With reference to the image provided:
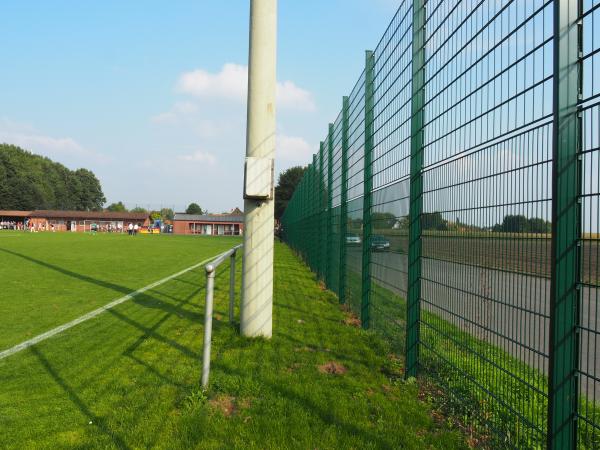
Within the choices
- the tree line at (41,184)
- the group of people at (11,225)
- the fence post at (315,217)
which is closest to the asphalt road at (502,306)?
the fence post at (315,217)

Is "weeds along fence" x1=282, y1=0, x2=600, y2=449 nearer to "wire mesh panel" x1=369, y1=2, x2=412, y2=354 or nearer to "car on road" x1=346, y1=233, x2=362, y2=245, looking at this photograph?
"wire mesh panel" x1=369, y1=2, x2=412, y2=354

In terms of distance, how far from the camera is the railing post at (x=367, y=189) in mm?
6176

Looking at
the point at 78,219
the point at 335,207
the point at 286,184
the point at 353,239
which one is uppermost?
the point at 286,184

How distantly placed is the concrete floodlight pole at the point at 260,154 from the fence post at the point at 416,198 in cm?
183

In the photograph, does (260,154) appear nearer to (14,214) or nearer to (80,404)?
(80,404)

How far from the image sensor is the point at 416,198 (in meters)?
4.12

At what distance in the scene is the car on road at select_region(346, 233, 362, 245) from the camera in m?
7.19

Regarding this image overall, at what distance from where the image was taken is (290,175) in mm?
77625

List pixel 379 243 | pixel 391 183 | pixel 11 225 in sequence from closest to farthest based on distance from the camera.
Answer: pixel 391 183
pixel 379 243
pixel 11 225

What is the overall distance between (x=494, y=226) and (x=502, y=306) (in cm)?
45

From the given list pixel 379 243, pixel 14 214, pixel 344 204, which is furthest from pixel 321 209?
pixel 14 214

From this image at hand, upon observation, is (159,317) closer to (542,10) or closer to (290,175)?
(542,10)

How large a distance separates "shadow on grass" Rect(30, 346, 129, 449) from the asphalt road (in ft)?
7.37

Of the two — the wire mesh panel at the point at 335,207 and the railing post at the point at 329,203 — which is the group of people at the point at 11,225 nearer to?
the railing post at the point at 329,203
